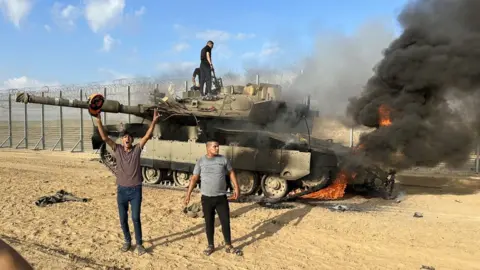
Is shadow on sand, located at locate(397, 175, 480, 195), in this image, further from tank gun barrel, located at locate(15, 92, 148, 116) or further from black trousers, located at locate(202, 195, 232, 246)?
tank gun barrel, located at locate(15, 92, 148, 116)

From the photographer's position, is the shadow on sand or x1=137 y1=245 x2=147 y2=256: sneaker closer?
x1=137 y1=245 x2=147 y2=256: sneaker

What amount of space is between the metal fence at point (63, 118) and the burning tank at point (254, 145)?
5.94m

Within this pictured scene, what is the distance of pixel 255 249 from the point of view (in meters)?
6.53

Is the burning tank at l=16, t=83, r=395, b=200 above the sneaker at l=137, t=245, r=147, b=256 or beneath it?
above

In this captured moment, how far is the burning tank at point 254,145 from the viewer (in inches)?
424

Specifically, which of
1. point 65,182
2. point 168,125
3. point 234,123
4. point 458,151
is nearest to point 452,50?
point 458,151

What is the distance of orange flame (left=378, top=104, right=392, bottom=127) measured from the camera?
33.8 ft

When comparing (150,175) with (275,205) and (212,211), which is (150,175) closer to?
(275,205)

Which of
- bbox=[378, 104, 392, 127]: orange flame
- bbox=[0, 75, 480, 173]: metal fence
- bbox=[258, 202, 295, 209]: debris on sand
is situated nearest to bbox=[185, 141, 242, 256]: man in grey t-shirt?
bbox=[258, 202, 295, 209]: debris on sand

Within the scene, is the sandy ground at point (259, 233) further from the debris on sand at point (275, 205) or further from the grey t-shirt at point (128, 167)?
the grey t-shirt at point (128, 167)

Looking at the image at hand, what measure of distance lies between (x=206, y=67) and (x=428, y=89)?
6.71m

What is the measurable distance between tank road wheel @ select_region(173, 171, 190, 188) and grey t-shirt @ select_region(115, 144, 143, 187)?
6368 mm

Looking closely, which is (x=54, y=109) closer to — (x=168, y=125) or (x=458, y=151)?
(x=168, y=125)

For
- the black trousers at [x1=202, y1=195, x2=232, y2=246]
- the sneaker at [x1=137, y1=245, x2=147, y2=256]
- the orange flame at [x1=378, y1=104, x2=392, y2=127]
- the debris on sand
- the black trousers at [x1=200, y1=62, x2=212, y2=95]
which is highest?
the black trousers at [x1=200, y1=62, x2=212, y2=95]
